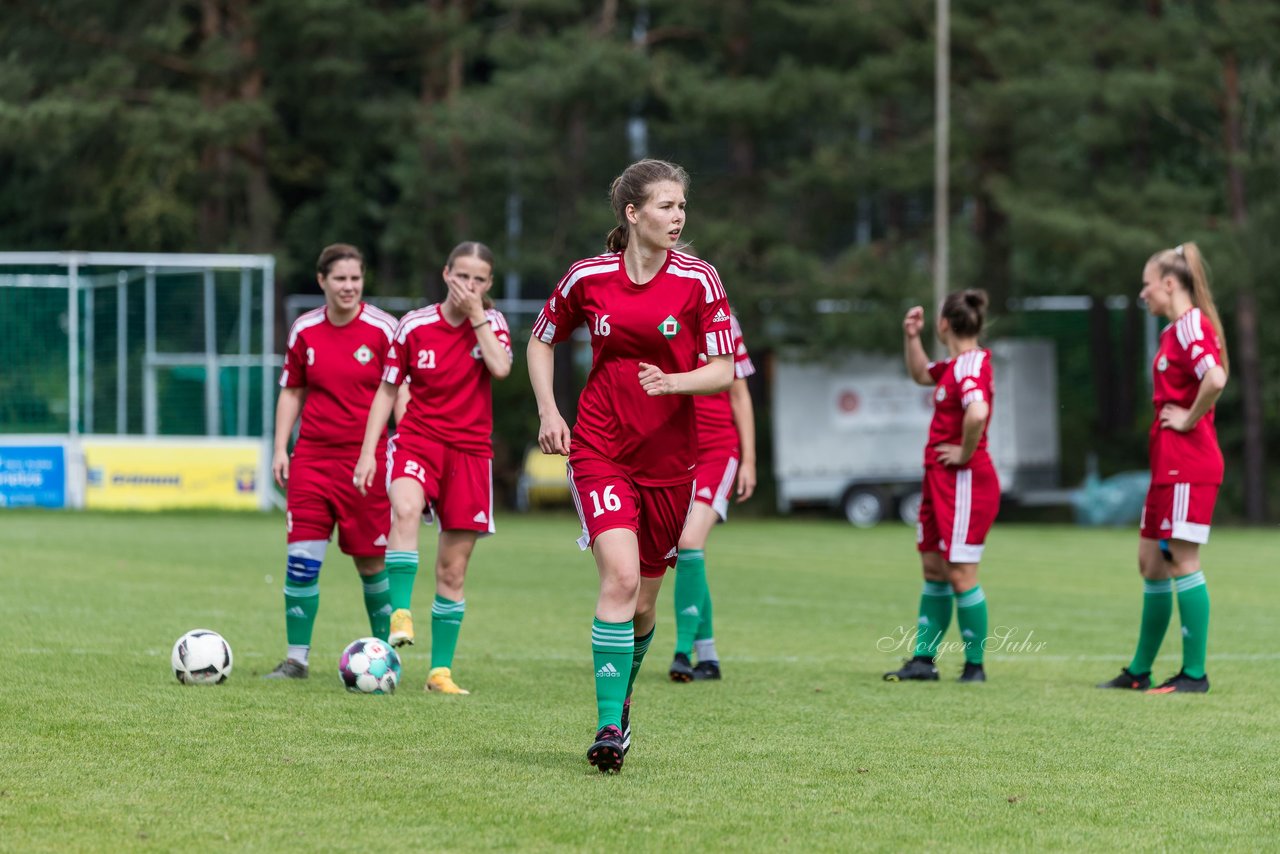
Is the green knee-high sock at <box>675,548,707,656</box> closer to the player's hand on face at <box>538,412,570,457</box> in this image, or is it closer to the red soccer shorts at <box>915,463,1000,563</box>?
the red soccer shorts at <box>915,463,1000,563</box>

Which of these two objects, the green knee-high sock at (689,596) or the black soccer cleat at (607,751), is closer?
the black soccer cleat at (607,751)

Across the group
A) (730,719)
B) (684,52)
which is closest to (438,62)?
(684,52)

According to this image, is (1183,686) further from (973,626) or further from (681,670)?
(681,670)

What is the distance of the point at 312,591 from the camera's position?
27.9 feet

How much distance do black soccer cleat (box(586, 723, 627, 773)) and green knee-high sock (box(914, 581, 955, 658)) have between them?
3.57 metres

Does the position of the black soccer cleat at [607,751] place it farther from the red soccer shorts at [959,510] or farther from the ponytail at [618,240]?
the red soccer shorts at [959,510]

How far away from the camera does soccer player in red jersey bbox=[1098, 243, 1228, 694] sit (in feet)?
27.7

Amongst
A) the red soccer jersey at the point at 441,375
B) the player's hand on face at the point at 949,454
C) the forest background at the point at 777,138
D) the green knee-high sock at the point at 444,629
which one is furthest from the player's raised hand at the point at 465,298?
the forest background at the point at 777,138

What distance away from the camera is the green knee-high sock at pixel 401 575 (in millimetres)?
8211

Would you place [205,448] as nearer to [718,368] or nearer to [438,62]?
[438,62]

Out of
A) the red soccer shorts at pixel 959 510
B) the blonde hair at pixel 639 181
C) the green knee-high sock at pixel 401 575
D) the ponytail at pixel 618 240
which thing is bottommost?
the green knee-high sock at pixel 401 575

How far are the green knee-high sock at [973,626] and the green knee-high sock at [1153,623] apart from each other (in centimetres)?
75

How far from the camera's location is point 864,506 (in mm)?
29594

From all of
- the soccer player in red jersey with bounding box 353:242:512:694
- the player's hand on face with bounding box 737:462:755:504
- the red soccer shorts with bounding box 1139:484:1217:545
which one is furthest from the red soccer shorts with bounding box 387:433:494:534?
the red soccer shorts with bounding box 1139:484:1217:545
